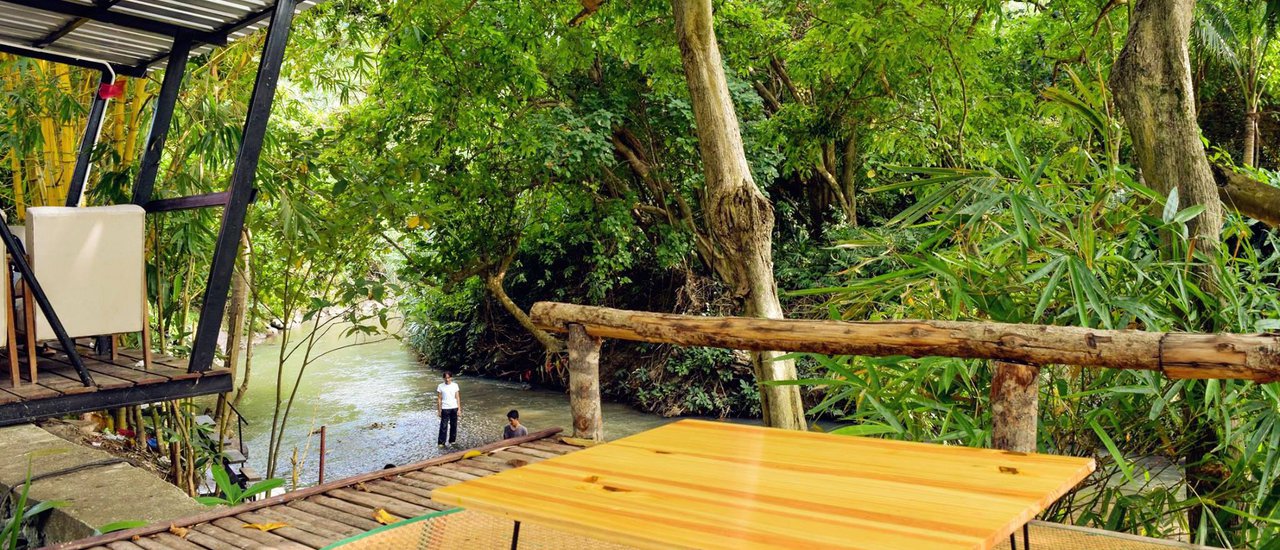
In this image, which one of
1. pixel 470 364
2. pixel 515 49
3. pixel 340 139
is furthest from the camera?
pixel 470 364

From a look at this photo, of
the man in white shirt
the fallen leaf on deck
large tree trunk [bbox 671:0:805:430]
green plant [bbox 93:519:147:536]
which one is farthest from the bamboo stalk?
the man in white shirt

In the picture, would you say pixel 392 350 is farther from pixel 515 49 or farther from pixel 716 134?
pixel 716 134

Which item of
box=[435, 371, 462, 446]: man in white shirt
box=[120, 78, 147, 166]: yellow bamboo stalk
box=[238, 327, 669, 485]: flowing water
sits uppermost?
box=[120, 78, 147, 166]: yellow bamboo stalk

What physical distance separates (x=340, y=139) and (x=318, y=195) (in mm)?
2535

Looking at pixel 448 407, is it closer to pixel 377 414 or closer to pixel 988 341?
pixel 377 414

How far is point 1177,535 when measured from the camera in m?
3.46

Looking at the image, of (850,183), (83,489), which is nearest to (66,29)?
(83,489)

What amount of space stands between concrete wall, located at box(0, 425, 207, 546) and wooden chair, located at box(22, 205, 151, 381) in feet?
1.64

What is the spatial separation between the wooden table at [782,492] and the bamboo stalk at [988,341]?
0.53 m

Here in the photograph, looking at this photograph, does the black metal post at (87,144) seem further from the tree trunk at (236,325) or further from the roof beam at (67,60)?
the tree trunk at (236,325)

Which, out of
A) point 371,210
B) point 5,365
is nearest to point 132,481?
point 5,365

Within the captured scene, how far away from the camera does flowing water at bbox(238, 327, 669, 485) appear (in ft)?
34.4

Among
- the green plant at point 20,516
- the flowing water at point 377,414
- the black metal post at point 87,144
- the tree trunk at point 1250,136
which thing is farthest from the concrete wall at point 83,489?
the tree trunk at point 1250,136

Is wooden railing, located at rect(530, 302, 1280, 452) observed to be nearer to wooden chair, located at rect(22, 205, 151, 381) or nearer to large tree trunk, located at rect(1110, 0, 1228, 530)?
large tree trunk, located at rect(1110, 0, 1228, 530)
